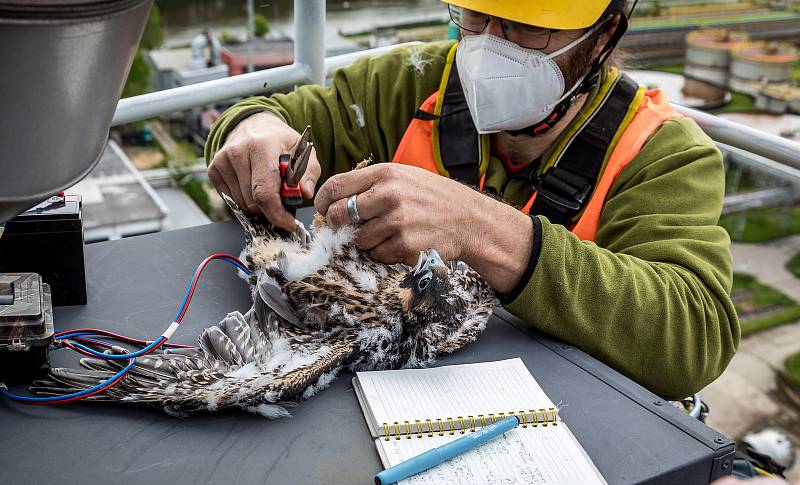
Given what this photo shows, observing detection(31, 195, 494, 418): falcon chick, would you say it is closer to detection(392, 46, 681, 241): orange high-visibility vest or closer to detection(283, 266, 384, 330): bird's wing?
detection(283, 266, 384, 330): bird's wing

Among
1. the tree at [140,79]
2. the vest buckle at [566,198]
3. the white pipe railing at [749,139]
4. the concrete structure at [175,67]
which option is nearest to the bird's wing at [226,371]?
the vest buckle at [566,198]

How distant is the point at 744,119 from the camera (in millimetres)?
20859

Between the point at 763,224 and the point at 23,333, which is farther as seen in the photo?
the point at 763,224

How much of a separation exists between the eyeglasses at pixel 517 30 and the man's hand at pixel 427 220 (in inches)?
20.9

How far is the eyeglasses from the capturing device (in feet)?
5.47

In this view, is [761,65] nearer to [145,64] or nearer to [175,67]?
[175,67]

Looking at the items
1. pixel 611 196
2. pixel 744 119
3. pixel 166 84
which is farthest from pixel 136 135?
pixel 611 196

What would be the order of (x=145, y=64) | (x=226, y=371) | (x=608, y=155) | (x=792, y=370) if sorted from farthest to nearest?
(x=145, y=64) < (x=792, y=370) < (x=608, y=155) < (x=226, y=371)

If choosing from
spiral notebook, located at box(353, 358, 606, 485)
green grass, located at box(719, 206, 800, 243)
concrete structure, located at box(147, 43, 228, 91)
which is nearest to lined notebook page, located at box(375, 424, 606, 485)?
spiral notebook, located at box(353, 358, 606, 485)

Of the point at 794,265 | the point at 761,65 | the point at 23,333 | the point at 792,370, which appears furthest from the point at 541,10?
the point at 761,65

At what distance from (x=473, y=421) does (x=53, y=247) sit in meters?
0.77

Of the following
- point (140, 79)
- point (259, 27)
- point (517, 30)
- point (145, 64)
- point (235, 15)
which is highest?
point (517, 30)

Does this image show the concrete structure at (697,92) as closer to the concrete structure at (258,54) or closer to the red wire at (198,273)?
the concrete structure at (258,54)

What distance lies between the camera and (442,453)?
979 millimetres
